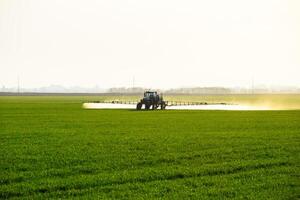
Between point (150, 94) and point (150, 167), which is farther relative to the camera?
point (150, 94)

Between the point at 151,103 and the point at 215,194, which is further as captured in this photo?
the point at 151,103

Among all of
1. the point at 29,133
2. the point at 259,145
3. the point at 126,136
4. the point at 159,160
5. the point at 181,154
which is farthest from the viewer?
the point at 29,133

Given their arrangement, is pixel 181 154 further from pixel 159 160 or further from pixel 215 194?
pixel 215 194

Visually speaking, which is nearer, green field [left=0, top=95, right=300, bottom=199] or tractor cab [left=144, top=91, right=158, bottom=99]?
green field [left=0, top=95, right=300, bottom=199]

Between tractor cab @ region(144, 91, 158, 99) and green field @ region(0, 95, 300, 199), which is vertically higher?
tractor cab @ region(144, 91, 158, 99)

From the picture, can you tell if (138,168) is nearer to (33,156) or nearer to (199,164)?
(199,164)

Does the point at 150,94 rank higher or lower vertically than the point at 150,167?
higher

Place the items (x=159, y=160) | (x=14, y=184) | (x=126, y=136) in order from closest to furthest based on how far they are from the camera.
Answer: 1. (x=14, y=184)
2. (x=159, y=160)
3. (x=126, y=136)

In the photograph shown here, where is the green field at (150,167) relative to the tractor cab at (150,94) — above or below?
below

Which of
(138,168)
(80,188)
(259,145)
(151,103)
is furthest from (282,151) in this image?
(151,103)

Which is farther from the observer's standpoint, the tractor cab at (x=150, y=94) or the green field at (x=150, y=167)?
the tractor cab at (x=150, y=94)

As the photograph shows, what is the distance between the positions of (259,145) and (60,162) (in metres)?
10.6

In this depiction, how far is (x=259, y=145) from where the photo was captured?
23766 mm

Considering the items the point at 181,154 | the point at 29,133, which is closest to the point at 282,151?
the point at 181,154
